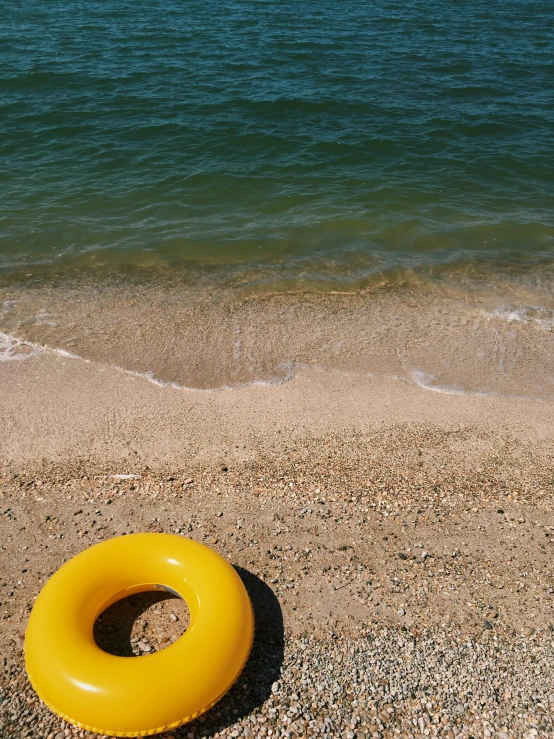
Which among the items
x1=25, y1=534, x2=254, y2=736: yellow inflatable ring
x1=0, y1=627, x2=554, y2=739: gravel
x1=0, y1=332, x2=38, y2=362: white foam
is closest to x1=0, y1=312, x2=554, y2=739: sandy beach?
x1=0, y1=627, x2=554, y2=739: gravel

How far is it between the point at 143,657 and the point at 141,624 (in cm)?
87

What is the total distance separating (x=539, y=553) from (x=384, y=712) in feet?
8.63

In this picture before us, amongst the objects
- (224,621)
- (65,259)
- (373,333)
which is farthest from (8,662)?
(65,259)

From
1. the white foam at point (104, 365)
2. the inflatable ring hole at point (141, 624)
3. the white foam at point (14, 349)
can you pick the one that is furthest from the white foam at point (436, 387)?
the white foam at point (14, 349)

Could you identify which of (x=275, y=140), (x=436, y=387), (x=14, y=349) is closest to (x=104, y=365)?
(x=14, y=349)

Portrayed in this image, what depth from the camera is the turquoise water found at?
1409 centimetres

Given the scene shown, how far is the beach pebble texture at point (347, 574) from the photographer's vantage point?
197 inches

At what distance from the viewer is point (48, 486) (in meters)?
7.28

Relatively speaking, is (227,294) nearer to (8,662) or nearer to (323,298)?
(323,298)

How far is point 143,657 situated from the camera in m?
4.86

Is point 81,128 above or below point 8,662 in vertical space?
above

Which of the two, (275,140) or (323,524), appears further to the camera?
(275,140)

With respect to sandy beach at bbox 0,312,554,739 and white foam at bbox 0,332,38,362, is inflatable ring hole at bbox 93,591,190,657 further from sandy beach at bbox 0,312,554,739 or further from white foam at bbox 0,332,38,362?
white foam at bbox 0,332,38,362

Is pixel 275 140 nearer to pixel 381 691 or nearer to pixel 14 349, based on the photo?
pixel 14 349
